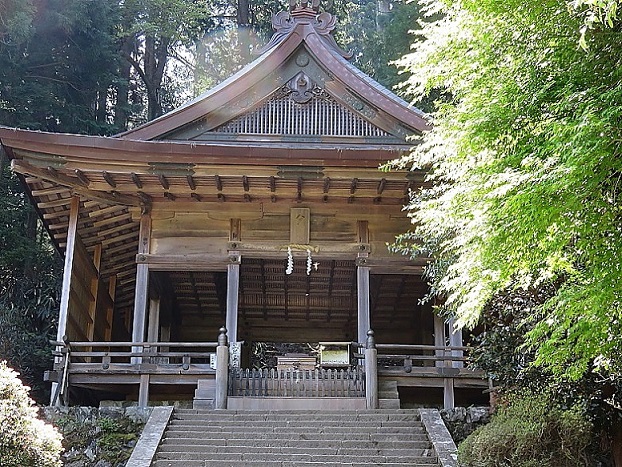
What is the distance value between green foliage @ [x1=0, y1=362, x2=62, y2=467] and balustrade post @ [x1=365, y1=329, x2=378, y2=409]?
15.2ft

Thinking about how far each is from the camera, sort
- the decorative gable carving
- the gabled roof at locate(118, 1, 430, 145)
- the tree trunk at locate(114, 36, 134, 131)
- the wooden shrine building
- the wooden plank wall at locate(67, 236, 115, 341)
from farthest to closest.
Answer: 1. the tree trunk at locate(114, 36, 134, 131)
2. the decorative gable carving
3. the gabled roof at locate(118, 1, 430, 145)
4. the wooden plank wall at locate(67, 236, 115, 341)
5. the wooden shrine building

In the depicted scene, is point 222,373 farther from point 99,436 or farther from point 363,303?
point 363,303

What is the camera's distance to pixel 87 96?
22297mm

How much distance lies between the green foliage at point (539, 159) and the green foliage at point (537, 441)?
1.68 metres

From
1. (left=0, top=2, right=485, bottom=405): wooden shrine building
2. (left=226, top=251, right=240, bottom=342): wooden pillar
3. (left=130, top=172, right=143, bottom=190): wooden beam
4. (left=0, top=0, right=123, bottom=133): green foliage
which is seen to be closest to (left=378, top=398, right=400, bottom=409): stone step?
(left=0, top=2, right=485, bottom=405): wooden shrine building

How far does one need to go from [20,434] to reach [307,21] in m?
10.1

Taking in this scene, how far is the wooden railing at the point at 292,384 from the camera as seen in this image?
11.0 meters

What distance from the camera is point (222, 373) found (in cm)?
1085

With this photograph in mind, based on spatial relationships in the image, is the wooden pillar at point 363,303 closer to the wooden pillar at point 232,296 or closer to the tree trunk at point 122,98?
the wooden pillar at point 232,296

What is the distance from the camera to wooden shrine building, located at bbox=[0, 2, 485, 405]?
11.9m

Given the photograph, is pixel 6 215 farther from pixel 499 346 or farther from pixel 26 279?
pixel 499 346

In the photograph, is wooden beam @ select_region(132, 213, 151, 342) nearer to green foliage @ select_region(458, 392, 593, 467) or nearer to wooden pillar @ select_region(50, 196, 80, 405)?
wooden pillar @ select_region(50, 196, 80, 405)

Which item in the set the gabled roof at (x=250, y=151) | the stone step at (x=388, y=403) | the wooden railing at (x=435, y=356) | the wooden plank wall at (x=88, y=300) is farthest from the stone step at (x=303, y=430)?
the gabled roof at (x=250, y=151)

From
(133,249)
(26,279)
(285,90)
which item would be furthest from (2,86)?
(285,90)
